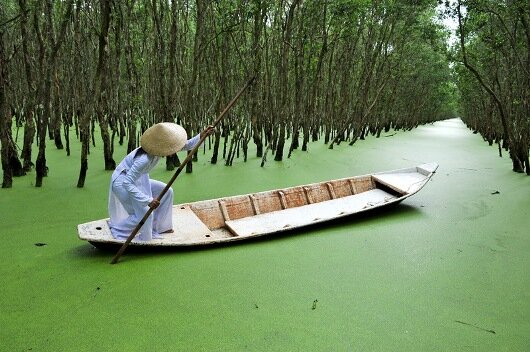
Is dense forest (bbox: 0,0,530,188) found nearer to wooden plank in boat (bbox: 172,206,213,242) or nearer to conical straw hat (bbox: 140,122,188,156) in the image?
wooden plank in boat (bbox: 172,206,213,242)

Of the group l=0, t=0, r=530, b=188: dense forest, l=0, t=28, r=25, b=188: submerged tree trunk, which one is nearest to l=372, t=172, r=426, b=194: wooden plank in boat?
l=0, t=0, r=530, b=188: dense forest

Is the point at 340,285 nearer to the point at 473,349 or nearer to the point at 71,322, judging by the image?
the point at 473,349

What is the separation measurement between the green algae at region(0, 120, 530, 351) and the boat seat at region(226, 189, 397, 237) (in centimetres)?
18

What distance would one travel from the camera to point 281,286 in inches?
131

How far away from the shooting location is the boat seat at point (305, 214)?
4680 millimetres

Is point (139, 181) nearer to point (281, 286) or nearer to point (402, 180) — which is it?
point (281, 286)

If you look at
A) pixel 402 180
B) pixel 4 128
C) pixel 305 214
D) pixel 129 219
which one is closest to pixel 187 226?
pixel 129 219

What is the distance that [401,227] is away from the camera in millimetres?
4977

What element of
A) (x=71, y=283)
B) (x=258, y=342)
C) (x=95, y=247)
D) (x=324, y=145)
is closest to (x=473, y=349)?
(x=258, y=342)

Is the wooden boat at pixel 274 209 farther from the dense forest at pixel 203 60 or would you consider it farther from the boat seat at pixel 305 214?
the dense forest at pixel 203 60

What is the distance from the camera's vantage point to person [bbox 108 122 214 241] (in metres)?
3.62

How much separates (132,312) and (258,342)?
88 cm

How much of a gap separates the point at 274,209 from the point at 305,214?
1.35ft

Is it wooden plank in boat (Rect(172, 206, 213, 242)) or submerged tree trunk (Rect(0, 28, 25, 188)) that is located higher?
submerged tree trunk (Rect(0, 28, 25, 188))
